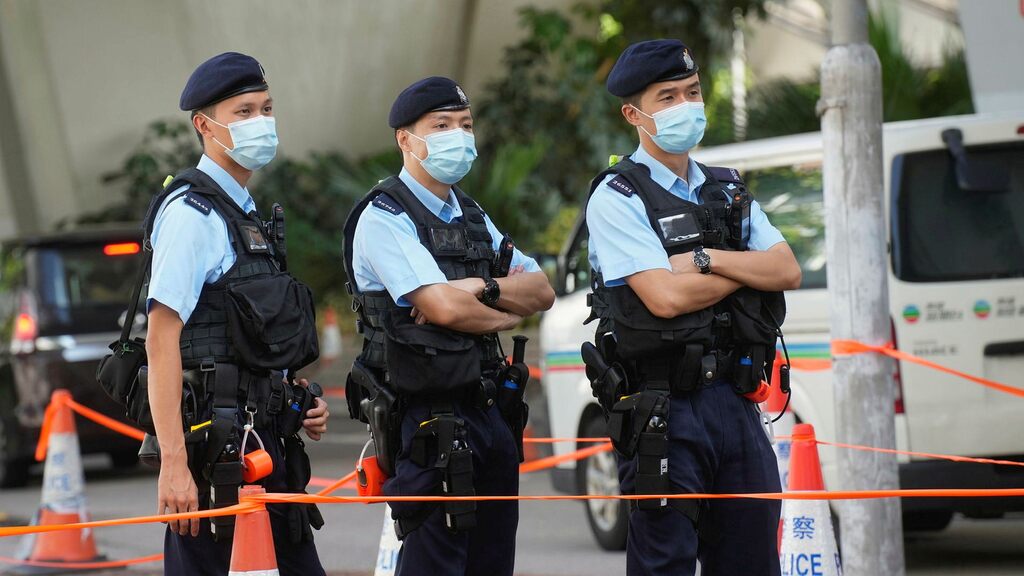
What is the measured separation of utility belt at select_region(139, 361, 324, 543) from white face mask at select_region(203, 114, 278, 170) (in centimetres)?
62

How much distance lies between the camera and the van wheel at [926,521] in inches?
318

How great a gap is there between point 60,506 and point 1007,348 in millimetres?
4836

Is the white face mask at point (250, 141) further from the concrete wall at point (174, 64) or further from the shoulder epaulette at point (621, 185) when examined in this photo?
the concrete wall at point (174, 64)

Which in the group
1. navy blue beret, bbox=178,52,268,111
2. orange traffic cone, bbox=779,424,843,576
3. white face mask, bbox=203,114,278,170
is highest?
navy blue beret, bbox=178,52,268,111

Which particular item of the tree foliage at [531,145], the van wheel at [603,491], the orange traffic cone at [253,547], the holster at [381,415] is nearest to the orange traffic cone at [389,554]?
the holster at [381,415]

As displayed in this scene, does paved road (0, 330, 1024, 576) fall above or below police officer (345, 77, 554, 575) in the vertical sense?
below

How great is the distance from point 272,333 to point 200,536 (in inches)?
22.9

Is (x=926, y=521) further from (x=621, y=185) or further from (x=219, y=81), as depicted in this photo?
(x=219, y=81)

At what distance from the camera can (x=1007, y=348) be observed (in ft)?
22.5

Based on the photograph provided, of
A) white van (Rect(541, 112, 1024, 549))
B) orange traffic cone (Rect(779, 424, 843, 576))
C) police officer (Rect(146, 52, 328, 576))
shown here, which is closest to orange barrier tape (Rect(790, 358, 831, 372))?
white van (Rect(541, 112, 1024, 549))

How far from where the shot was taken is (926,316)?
6.86 meters

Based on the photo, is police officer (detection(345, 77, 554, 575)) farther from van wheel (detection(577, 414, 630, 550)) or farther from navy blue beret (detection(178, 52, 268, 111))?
van wheel (detection(577, 414, 630, 550))

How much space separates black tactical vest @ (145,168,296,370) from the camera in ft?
14.1

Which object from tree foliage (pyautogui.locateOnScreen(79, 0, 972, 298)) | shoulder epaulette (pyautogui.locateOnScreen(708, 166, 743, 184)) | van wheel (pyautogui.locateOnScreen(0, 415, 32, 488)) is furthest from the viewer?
tree foliage (pyautogui.locateOnScreen(79, 0, 972, 298))
